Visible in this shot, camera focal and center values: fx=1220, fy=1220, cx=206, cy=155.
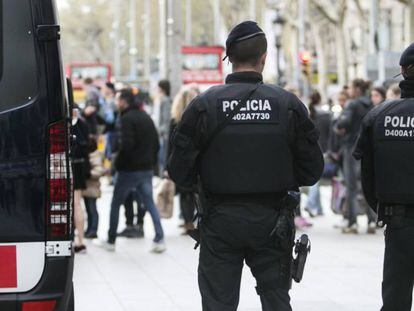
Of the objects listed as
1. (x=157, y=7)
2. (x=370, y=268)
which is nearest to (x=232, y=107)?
(x=370, y=268)

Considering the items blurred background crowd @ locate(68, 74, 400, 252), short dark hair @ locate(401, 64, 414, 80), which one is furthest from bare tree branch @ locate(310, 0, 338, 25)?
short dark hair @ locate(401, 64, 414, 80)

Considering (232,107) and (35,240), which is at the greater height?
(232,107)

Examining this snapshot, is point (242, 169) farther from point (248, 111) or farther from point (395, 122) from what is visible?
point (395, 122)

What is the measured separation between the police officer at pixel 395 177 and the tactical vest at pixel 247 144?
2.91 ft

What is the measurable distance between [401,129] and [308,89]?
161ft

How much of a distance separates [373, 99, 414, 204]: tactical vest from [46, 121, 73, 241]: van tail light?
175cm

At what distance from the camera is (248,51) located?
5.98 meters

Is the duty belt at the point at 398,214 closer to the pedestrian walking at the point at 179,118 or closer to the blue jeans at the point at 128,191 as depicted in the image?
the blue jeans at the point at 128,191

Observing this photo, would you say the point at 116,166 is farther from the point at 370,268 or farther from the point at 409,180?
the point at 409,180

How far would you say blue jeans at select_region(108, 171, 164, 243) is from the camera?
13.0 meters

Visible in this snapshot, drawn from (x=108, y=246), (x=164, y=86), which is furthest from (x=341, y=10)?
(x=108, y=246)

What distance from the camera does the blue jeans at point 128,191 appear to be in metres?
13.0

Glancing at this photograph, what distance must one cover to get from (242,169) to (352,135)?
29.0 feet

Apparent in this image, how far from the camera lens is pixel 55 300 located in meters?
5.81
